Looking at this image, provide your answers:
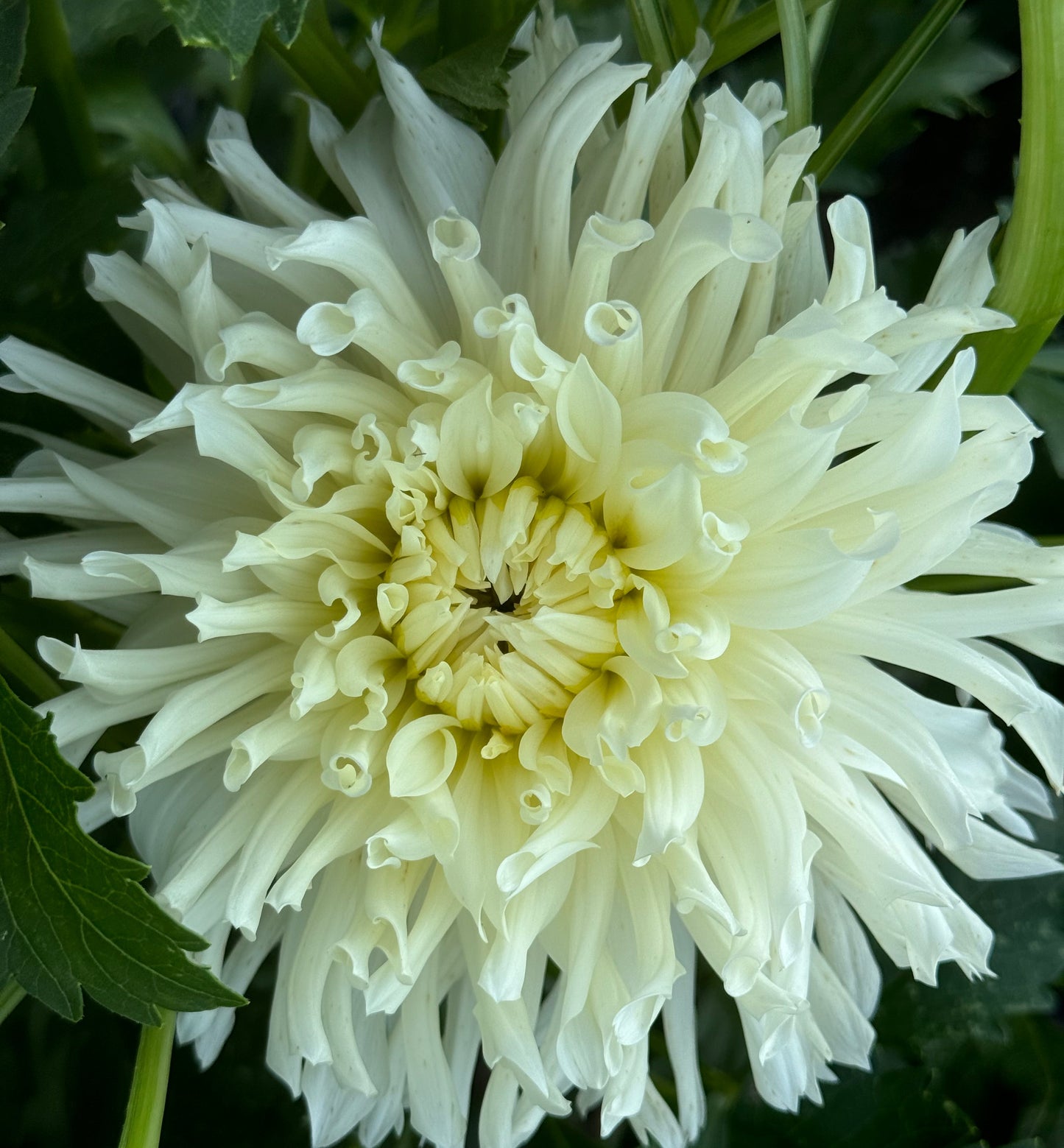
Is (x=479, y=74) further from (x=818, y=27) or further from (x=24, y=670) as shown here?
(x=24, y=670)

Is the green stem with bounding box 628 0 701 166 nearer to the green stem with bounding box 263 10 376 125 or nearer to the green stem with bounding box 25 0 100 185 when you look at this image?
the green stem with bounding box 263 10 376 125

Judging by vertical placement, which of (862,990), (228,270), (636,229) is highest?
(636,229)

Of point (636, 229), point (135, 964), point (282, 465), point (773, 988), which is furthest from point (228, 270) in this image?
point (773, 988)

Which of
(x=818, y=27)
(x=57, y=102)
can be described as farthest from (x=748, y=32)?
(x=57, y=102)

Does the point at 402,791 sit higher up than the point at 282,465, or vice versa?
the point at 282,465

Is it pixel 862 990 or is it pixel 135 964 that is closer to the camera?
pixel 135 964

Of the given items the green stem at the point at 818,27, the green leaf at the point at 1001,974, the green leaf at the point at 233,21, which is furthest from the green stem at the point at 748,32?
the green leaf at the point at 1001,974

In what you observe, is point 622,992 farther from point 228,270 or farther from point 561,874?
point 228,270

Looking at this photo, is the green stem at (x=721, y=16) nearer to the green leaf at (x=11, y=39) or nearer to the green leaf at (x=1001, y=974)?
the green leaf at (x=11, y=39)
